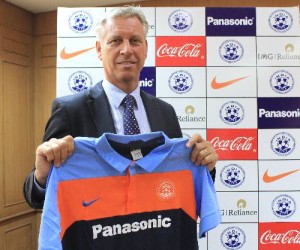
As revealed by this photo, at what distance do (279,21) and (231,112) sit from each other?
0.69 metres

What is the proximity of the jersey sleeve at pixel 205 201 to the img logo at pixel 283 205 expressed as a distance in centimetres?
135

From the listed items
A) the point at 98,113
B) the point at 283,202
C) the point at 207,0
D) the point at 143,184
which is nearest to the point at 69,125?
the point at 98,113

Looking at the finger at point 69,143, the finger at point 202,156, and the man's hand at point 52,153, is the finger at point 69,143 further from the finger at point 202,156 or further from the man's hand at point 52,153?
the finger at point 202,156

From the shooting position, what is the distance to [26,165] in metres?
4.44

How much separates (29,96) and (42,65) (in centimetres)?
39

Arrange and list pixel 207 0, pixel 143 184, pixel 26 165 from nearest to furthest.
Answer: pixel 143 184 → pixel 207 0 → pixel 26 165

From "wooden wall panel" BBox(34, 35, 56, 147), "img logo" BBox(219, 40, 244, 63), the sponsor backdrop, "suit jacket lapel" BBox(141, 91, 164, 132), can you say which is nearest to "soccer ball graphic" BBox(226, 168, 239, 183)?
the sponsor backdrop

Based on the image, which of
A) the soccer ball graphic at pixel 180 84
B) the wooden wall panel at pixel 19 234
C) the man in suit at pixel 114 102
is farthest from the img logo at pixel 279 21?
the wooden wall panel at pixel 19 234

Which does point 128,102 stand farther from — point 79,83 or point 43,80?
point 43,80

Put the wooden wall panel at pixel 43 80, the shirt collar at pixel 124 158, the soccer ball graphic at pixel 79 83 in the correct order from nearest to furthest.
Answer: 1. the shirt collar at pixel 124 158
2. the soccer ball graphic at pixel 79 83
3. the wooden wall panel at pixel 43 80

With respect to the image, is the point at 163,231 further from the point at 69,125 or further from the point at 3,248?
the point at 3,248

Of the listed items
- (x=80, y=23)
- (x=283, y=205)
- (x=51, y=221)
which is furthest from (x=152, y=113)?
(x=283, y=205)

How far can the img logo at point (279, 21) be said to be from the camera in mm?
2637

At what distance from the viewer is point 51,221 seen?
1.24 metres
